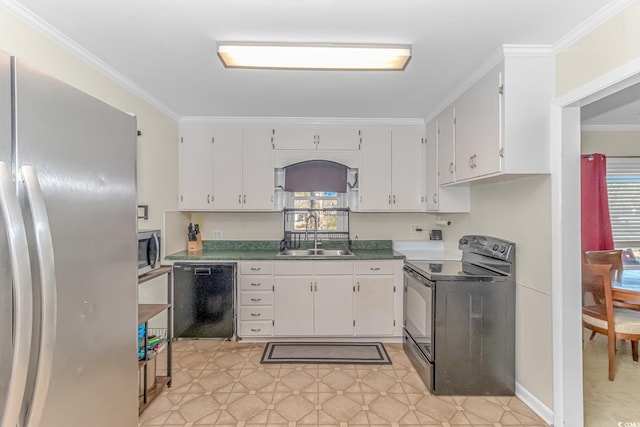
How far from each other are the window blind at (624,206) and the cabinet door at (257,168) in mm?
3669

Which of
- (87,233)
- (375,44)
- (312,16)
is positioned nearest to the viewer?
(87,233)

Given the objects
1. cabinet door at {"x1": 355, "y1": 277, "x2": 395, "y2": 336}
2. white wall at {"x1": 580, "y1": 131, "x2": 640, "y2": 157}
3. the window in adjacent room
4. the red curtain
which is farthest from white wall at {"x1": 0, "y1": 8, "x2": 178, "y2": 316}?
the window in adjacent room

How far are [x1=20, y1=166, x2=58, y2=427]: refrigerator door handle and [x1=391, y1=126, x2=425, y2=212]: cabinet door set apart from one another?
9.95 ft

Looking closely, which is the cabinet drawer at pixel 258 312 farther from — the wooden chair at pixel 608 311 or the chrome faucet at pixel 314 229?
the wooden chair at pixel 608 311

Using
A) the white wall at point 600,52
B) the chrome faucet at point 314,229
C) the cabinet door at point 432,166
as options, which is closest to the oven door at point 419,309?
the cabinet door at point 432,166

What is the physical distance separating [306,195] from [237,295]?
133 cm

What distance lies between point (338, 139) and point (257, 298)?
73.7 inches

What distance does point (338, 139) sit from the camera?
11.1 feet

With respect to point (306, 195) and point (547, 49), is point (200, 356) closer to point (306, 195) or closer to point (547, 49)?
point (306, 195)

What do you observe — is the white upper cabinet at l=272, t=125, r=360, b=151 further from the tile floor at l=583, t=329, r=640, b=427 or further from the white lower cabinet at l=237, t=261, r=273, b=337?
the tile floor at l=583, t=329, r=640, b=427

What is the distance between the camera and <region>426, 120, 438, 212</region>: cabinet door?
3.11m

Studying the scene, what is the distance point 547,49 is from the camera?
193cm

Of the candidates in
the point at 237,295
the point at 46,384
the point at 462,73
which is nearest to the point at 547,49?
the point at 462,73

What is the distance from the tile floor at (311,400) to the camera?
1.96 m
